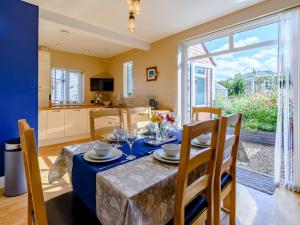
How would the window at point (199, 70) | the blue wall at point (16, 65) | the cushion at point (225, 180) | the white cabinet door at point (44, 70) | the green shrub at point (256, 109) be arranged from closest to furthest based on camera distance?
the cushion at point (225, 180) < the blue wall at point (16, 65) < the green shrub at point (256, 109) < the window at point (199, 70) < the white cabinet door at point (44, 70)

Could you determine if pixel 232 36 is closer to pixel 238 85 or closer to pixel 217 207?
pixel 238 85

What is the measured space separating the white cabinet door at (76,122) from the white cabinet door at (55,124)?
0.09m

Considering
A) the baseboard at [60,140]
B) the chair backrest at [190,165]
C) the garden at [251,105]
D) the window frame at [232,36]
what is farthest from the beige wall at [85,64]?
the chair backrest at [190,165]

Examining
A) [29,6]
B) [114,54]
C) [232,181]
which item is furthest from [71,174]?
[114,54]

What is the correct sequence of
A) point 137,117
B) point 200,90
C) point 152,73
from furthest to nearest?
point 152,73 → point 200,90 → point 137,117

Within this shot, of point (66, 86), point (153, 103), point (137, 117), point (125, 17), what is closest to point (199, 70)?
point (153, 103)

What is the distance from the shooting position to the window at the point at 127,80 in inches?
194

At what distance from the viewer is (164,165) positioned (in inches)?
41.7

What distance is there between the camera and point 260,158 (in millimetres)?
2889

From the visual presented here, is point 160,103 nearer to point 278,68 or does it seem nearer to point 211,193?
point 278,68

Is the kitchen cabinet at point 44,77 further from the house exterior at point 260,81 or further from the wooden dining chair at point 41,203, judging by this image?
the house exterior at point 260,81

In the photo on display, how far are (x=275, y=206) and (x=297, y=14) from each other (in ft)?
7.27

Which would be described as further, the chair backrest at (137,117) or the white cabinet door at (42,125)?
the white cabinet door at (42,125)

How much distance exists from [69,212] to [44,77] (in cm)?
391
